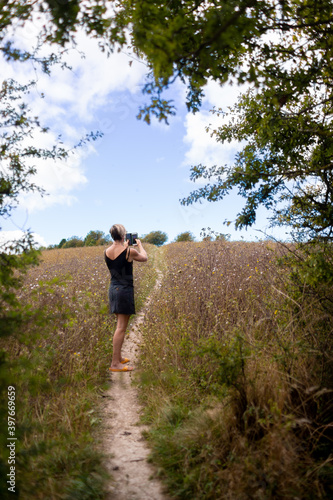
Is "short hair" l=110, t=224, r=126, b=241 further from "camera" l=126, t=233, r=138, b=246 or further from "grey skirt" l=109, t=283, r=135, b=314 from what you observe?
"grey skirt" l=109, t=283, r=135, b=314

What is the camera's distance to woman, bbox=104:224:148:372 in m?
7.12

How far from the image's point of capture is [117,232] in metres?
7.12

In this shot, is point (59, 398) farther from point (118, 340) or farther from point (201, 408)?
point (118, 340)

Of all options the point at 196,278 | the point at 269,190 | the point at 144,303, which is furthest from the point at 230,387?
the point at 144,303

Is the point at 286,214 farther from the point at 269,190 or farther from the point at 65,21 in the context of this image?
the point at 65,21

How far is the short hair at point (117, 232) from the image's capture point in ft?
23.4

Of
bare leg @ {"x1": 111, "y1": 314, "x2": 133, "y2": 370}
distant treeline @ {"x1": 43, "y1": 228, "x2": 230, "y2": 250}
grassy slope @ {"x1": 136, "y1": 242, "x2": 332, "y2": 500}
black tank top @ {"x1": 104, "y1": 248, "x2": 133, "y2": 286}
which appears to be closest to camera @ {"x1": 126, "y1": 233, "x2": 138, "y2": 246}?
black tank top @ {"x1": 104, "y1": 248, "x2": 133, "y2": 286}

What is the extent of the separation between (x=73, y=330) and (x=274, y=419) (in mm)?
4269

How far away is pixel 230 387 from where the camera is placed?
399cm

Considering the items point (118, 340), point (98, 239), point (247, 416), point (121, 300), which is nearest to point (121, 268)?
point (121, 300)

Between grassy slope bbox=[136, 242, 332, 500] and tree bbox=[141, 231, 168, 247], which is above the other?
tree bbox=[141, 231, 168, 247]

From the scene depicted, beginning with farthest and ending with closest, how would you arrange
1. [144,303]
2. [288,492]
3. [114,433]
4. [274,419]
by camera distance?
[144,303]
[114,433]
[274,419]
[288,492]

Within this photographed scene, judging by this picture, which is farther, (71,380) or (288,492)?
(71,380)

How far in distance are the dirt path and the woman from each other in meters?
0.51
